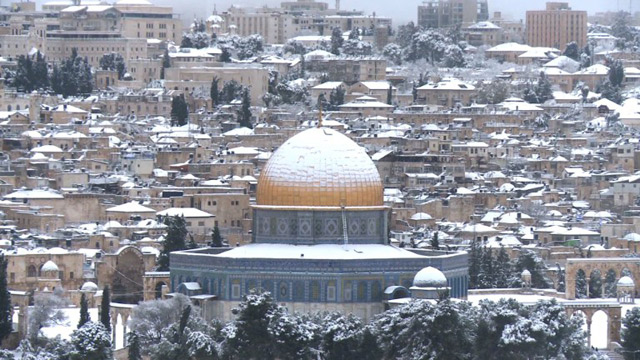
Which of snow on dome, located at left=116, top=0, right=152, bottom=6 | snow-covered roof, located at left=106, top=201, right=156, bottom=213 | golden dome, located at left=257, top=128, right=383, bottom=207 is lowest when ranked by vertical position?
snow-covered roof, located at left=106, top=201, right=156, bottom=213

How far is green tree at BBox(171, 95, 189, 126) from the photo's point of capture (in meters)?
121

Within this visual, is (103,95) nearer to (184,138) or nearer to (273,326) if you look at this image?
(184,138)

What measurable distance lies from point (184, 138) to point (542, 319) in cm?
5367

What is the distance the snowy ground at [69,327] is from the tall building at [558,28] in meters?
95.5

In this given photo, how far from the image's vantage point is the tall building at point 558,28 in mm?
164550

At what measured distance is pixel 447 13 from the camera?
169250 mm

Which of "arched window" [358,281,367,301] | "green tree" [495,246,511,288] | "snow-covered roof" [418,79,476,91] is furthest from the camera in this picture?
"snow-covered roof" [418,79,476,91]

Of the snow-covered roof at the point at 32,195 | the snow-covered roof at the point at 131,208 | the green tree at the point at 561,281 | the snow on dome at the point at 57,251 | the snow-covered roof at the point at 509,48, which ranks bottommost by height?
the green tree at the point at 561,281

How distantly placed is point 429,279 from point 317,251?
109 inches

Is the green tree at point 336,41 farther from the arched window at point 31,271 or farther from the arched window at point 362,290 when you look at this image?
the arched window at point 362,290

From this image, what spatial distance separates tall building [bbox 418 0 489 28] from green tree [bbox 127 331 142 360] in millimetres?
105962

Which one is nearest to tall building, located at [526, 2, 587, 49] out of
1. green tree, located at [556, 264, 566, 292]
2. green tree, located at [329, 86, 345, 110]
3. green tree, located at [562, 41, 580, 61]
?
green tree, located at [562, 41, 580, 61]

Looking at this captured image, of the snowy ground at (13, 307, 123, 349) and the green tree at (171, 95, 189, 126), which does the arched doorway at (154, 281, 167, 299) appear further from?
the green tree at (171, 95, 189, 126)

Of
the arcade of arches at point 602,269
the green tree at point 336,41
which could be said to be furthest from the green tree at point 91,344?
the green tree at point 336,41
